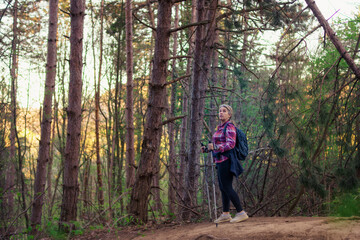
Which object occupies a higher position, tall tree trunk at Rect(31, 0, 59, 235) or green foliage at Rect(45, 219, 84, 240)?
tall tree trunk at Rect(31, 0, 59, 235)

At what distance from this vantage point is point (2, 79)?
8961mm

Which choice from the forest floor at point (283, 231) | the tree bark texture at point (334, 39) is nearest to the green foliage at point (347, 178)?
the forest floor at point (283, 231)

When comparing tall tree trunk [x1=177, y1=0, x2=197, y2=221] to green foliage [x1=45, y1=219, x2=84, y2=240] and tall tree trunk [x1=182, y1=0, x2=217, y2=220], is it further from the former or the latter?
green foliage [x1=45, y1=219, x2=84, y2=240]

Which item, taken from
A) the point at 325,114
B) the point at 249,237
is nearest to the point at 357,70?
the point at 325,114

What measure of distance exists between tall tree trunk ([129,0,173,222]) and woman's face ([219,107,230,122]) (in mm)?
Answer: 1269

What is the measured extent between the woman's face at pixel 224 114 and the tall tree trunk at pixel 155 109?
4.16ft

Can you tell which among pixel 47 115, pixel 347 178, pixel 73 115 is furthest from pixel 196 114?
pixel 47 115

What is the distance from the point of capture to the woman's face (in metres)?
5.60

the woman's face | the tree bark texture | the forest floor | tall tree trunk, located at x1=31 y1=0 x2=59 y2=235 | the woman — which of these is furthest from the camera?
tall tree trunk, located at x1=31 y1=0 x2=59 y2=235

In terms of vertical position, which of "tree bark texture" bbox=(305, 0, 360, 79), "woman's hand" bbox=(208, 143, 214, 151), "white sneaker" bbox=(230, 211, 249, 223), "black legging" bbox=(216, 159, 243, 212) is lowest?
"white sneaker" bbox=(230, 211, 249, 223)

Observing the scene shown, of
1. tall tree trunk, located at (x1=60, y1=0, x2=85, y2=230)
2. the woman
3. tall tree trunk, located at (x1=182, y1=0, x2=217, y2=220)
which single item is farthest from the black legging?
tall tree trunk, located at (x1=60, y1=0, x2=85, y2=230)

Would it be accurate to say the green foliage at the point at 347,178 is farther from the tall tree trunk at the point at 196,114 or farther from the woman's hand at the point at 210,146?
the tall tree trunk at the point at 196,114

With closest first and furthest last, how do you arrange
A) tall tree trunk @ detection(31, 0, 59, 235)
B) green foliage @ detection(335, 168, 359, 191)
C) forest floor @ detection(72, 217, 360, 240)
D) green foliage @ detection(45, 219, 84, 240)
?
1. forest floor @ detection(72, 217, 360, 240)
2. green foliage @ detection(335, 168, 359, 191)
3. green foliage @ detection(45, 219, 84, 240)
4. tall tree trunk @ detection(31, 0, 59, 235)

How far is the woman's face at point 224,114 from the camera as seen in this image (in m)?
5.60
